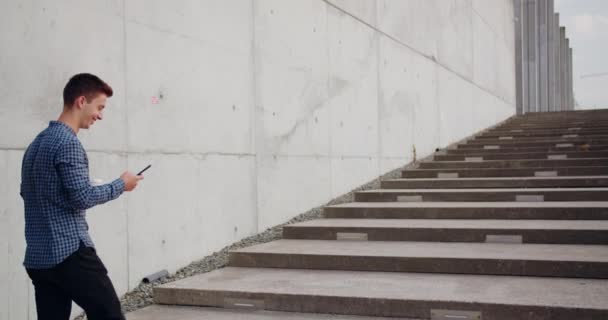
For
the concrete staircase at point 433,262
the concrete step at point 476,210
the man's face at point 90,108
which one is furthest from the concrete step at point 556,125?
the man's face at point 90,108

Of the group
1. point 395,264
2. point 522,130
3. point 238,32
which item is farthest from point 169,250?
point 522,130

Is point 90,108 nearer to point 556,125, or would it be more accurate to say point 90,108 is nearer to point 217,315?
point 217,315

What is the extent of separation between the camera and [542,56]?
3609cm

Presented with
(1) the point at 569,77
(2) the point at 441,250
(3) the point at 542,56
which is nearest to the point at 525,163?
(2) the point at 441,250

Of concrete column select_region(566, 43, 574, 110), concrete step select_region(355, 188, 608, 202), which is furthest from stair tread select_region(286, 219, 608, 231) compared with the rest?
concrete column select_region(566, 43, 574, 110)

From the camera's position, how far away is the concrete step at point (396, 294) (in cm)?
383

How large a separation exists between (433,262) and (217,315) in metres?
1.71

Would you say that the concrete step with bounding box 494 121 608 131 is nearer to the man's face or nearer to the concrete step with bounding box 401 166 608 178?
the concrete step with bounding box 401 166 608 178

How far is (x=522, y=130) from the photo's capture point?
13.8m

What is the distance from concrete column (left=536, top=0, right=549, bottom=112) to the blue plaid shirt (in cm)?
3407

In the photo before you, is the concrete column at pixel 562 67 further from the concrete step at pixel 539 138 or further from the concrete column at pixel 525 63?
the concrete step at pixel 539 138

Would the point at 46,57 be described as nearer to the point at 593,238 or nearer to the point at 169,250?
the point at 169,250

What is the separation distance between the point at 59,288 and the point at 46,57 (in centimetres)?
197

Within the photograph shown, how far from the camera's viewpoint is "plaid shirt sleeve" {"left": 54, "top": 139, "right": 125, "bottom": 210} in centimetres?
258
